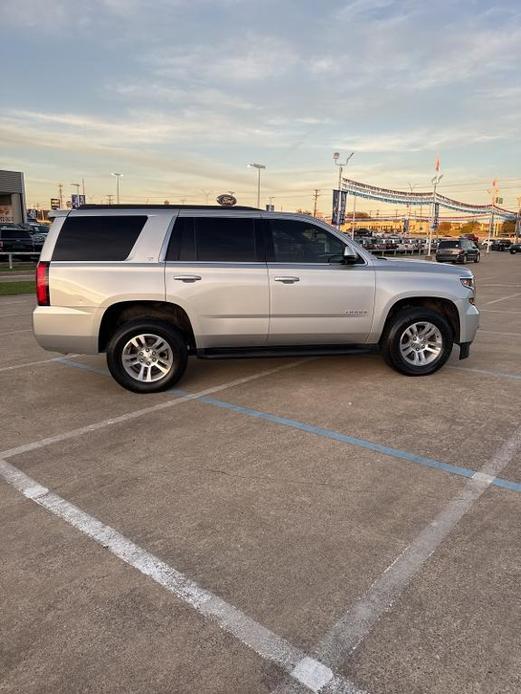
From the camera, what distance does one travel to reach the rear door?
5.40m

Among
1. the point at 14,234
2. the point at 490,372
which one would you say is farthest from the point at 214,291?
the point at 14,234

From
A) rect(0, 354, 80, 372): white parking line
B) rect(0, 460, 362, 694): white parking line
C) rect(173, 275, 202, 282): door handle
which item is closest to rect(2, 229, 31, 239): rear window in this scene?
rect(0, 354, 80, 372): white parking line

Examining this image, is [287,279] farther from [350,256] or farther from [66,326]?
[66,326]

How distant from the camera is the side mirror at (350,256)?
18.6 ft

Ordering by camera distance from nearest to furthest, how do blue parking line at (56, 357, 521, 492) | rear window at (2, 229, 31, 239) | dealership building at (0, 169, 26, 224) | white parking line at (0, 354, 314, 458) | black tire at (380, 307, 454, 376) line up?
blue parking line at (56, 357, 521, 492)
white parking line at (0, 354, 314, 458)
black tire at (380, 307, 454, 376)
rear window at (2, 229, 31, 239)
dealership building at (0, 169, 26, 224)

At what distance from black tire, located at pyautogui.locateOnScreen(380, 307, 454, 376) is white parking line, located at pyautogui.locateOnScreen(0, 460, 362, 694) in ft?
13.4

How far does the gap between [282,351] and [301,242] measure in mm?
1284

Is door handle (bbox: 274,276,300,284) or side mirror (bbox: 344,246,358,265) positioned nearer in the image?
door handle (bbox: 274,276,300,284)

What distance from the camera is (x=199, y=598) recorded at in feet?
7.97

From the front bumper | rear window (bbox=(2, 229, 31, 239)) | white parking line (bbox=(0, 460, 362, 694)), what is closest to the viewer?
white parking line (bbox=(0, 460, 362, 694))

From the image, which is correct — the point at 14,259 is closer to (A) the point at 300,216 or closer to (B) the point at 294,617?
Answer: (A) the point at 300,216

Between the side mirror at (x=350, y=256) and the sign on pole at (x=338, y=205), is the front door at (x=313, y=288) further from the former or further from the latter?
the sign on pole at (x=338, y=205)

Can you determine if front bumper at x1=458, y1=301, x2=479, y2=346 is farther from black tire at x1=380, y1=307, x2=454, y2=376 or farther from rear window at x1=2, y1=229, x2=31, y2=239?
rear window at x1=2, y1=229, x2=31, y2=239

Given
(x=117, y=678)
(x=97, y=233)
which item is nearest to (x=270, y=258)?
(x=97, y=233)
